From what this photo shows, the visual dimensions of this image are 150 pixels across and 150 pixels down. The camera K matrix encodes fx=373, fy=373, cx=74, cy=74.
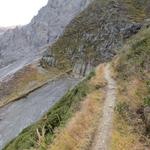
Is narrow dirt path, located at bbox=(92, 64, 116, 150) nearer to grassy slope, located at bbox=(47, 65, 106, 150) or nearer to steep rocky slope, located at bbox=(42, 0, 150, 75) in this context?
grassy slope, located at bbox=(47, 65, 106, 150)

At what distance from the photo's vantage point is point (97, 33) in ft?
369

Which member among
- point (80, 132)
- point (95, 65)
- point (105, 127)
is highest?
point (80, 132)

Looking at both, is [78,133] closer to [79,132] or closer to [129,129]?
[79,132]

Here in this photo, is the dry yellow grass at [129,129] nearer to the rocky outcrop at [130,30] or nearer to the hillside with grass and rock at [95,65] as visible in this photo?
the hillside with grass and rock at [95,65]

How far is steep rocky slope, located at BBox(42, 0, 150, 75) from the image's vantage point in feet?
348

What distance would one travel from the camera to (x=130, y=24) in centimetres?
10512

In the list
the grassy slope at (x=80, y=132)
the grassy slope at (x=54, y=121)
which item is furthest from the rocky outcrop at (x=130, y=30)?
the grassy slope at (x=80, y=132)

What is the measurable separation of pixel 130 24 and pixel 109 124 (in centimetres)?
8989

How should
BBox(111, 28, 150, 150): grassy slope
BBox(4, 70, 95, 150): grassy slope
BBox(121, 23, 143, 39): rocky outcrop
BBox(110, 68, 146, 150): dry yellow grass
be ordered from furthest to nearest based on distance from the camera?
BBox(121, 23, 143, 39): rocky outcrop < BBox(4, 70, 95, 150): grassy slope < BBox(111, 28, 150, 150): grassy slope < BBox(110, 68, 146, 150): dry yellow grass

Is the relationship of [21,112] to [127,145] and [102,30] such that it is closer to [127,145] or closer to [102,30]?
[102,30]

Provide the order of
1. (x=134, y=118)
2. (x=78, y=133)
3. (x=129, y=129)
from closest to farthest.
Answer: (x=129, y=129) → (x=78, y=133) → (x=134, y=118)

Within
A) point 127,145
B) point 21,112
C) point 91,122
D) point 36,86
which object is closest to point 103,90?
point 91,122

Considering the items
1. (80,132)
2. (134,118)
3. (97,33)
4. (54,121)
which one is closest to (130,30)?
(97,33)

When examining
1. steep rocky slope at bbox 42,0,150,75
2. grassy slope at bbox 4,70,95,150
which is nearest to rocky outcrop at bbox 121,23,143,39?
steep rocky slope at bbox 42,0,150,75
